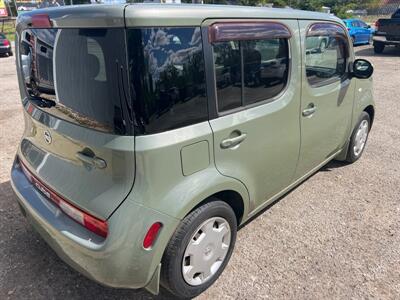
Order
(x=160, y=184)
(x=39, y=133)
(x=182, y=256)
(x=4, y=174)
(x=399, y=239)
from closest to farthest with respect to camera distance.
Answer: (x=160, y=184)
(x=182, y=256)
(x=39, y=133)
(x=399, y=239)
(x=4, y=174)

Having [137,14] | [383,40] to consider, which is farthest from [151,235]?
[383,40]

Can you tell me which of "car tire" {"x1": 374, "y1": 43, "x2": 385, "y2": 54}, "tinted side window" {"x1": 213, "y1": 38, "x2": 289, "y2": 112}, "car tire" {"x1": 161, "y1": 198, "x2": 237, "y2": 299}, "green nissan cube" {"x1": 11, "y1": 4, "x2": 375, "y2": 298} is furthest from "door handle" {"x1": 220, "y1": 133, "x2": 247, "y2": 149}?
"car tire" {"x1": 374, "y1": 43, "x2": 385, "y2": 54}

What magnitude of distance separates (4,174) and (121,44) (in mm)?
3227

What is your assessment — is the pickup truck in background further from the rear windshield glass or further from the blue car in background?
the rear windshield glass

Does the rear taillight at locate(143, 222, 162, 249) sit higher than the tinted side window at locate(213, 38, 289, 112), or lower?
lower

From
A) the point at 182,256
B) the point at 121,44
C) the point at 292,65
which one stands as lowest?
the point at 182,256

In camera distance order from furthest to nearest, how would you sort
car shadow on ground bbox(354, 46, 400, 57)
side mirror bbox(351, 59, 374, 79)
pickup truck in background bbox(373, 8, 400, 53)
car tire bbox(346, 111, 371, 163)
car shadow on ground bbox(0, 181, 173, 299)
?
car shadow on ground bbox(354, 46, 400, 57)
pickup truck in background bbox(373, 8, 400, 53)
car tire bbox(346, 111, 371, 163)
side mirror bbox(351, 59, 374, 79)
car shadow on ground bbox(0, 181, 173, 299)

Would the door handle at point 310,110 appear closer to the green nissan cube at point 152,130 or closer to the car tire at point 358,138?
the green nissan cube at point 152,130

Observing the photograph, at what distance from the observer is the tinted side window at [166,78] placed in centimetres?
168

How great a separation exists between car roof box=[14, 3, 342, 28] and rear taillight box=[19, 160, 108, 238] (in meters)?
1.01

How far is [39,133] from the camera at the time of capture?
229 cm

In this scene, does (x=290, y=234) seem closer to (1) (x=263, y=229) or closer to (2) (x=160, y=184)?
(1) (x=263, y=229)

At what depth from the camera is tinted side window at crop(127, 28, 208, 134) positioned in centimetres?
→ 168

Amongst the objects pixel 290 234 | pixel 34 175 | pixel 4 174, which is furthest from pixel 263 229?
pixel 4 174
